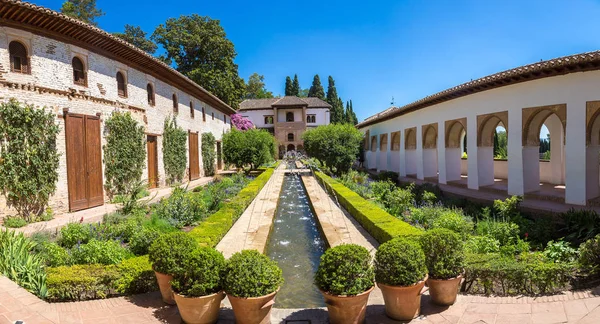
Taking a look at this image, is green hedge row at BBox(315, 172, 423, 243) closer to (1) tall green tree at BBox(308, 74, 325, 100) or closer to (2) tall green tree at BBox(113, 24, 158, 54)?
(2) tall green tree at BBox(113, 24, 158, 54)

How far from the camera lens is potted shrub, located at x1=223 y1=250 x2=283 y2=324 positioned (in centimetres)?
390

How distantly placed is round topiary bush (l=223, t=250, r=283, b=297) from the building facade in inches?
405

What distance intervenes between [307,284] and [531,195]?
10.0m

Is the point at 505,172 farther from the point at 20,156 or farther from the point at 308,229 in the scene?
the point at 20,156

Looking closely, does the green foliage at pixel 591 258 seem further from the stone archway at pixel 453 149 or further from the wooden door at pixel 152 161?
the wooden door at pixel 152 161

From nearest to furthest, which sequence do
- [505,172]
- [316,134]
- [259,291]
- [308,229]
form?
[259,291], [308,229], [505,172], [316,134]

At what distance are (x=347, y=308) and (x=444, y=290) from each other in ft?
4.70

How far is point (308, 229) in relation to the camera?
1004 centimetres

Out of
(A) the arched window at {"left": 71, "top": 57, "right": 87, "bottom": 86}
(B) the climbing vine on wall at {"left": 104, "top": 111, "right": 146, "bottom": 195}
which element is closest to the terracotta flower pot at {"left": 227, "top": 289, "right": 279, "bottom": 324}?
(B) the climbing vine on wall at {"left": 104, "top": 111, "right": 146, "bottom": 195}

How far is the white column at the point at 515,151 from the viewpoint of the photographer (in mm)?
12070

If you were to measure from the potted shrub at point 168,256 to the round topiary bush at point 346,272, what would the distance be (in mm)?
1825

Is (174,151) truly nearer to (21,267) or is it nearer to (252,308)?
(21,267)

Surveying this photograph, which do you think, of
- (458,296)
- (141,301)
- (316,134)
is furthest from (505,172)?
(141,301)

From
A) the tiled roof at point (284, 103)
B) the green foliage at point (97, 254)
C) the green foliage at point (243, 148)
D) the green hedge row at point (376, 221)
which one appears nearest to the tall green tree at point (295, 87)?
the tiled roof at point (284, 103)
